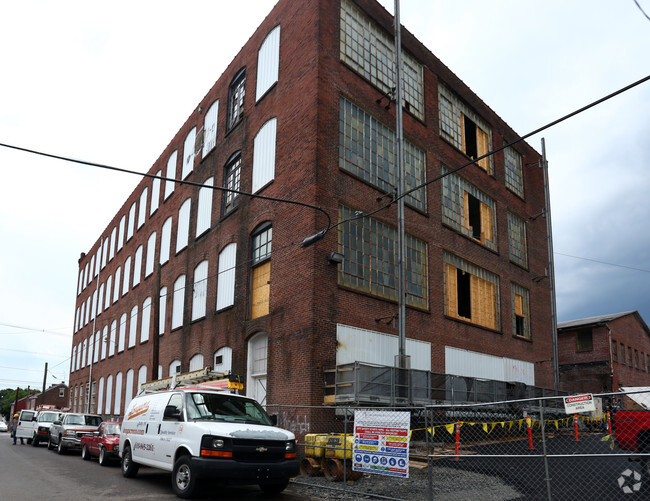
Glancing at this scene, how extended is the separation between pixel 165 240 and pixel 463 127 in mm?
17551

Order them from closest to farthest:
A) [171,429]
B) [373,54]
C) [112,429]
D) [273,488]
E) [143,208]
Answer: [273,488]
[171,429]
[112,429]
[373,54]
[143,208]

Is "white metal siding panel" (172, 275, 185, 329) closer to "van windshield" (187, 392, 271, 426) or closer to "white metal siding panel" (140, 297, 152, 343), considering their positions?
"white metal siding panel" (140, 297, 152, 343)

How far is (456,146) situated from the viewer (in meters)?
27.3

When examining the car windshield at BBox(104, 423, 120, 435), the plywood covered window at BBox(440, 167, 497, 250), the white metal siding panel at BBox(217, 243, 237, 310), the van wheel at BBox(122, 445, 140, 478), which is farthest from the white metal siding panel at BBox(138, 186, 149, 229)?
the van wheel at BBox(122, 445, 140, 478)

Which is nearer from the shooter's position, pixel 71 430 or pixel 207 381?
pixel 207 381

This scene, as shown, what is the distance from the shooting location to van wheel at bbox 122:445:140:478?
14023 millimetres

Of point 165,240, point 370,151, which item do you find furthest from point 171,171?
point 370,151

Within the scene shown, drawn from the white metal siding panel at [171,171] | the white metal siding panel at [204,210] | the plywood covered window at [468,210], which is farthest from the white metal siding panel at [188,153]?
the plywood covered window at [468,210]

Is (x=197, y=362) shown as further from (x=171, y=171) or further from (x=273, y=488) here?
(x=273, y=488)

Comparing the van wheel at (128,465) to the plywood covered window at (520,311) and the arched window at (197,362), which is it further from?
the plywood covered window at (520,311)

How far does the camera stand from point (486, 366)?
25.9 metres

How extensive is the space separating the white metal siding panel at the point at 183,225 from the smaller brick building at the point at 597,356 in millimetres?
27182

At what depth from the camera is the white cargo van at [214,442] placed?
10422 millimetres

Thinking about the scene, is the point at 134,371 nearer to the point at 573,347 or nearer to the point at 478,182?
the point at 478,182
